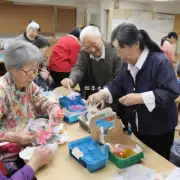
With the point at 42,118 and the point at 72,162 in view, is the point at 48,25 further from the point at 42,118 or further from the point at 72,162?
the point at 72,162

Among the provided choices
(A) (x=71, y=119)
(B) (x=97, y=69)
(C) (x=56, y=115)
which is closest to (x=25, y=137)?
(C) (x=56, y=115)

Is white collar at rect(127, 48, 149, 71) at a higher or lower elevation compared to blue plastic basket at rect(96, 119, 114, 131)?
higher

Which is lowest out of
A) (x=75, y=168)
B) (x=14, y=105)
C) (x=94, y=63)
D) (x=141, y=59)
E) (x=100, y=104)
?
(x=75, y=168)

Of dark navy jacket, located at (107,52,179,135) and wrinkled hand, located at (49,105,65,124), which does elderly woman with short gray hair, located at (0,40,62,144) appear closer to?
wrinkled hand, located at (49,105,65,124)

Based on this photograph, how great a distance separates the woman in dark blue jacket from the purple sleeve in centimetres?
69

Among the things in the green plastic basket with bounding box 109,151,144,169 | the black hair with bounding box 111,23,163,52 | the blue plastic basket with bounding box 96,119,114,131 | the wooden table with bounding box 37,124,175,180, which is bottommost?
the wooden table with bounding box 37,124,175,180

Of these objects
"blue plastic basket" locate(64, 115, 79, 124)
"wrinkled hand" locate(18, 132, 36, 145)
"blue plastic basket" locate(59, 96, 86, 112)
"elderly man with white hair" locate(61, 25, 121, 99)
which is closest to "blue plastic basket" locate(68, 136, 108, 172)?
"wrinkled hand" locate(18, 132, 36, 145)

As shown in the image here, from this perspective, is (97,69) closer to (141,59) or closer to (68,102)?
(68,102)

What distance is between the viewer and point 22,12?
5371 mm

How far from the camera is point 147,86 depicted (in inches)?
57.7

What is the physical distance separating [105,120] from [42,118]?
1.81 feet

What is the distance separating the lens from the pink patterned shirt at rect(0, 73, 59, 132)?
142 centimetres

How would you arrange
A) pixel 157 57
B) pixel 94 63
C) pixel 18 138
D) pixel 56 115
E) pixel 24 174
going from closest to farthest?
1. pixel 24 174
2. pixel 18 138
3. pixel 157 57
4. pixel 56 115
5. pixel 94 63

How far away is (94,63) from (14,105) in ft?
3.34
